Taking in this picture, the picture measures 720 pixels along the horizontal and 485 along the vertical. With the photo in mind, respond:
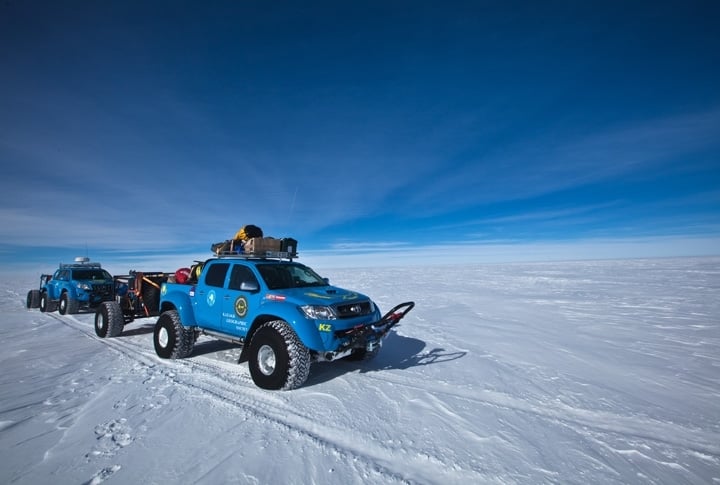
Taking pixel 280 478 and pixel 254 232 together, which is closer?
pixel 280 478

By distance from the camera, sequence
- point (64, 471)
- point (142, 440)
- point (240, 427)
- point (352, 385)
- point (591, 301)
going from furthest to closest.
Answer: point (591, 301)
point (352, 385)
point (240, 427)
point (142, 440)
point (64, 471)

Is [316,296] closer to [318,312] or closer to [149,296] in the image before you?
[318,312]

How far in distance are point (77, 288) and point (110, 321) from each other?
17.8ft

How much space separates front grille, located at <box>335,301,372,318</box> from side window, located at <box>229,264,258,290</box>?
1685 millimetres

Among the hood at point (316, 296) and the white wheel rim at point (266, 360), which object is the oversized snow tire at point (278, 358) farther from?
the hood at point (316, 296)

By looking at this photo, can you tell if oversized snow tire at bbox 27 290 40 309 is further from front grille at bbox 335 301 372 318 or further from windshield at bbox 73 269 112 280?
front grille at bbox 335 301 372 318

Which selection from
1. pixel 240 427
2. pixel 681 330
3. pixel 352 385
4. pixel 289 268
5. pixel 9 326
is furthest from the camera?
pixel 9 326

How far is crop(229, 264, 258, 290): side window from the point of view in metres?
5.82

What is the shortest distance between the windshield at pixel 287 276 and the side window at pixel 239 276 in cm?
20

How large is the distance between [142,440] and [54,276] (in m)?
14.1

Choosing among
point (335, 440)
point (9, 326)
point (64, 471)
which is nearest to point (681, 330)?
point (335, 440)

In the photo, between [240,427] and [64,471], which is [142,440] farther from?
[240,427]

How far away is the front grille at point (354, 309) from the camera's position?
16.9 feet

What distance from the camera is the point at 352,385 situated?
17.0 ft
